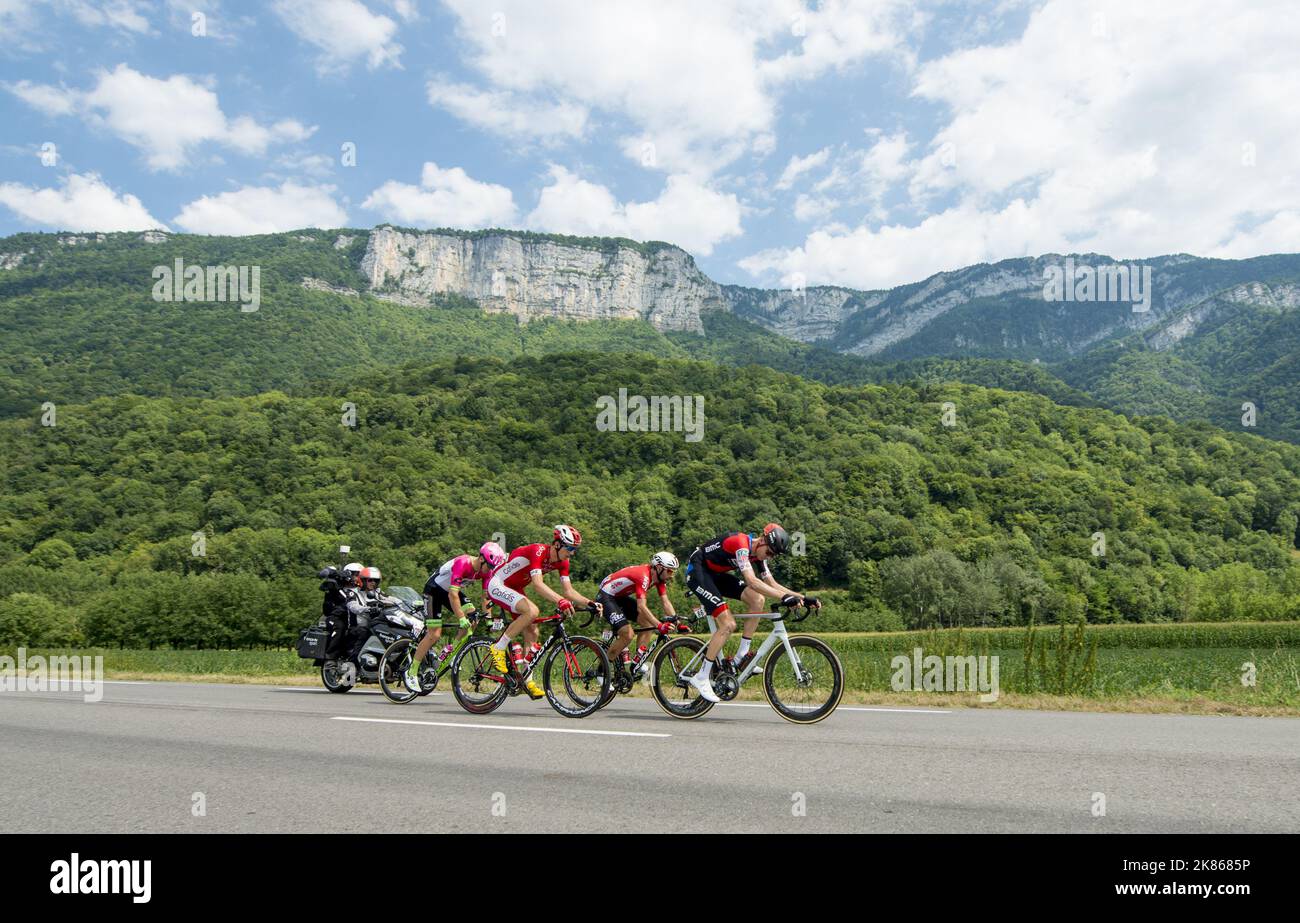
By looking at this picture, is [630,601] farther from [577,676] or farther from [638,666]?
[577,676]

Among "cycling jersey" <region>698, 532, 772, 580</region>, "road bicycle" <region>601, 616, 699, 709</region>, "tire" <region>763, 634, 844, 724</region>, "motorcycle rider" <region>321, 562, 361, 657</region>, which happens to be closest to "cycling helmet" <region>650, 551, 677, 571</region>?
"cycling jersey" <region>698, 532, 772, 580</region>

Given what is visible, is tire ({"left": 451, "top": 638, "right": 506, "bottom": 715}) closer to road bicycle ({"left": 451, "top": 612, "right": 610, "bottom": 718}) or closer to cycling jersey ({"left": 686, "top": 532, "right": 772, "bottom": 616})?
road bicycle ({"left": 451, "top": 612, "right": 610, "bottom": 718})

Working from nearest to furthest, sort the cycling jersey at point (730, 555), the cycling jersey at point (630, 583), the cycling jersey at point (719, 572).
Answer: the cycling jersey at point (730, 555) < the cycling jersey at point (719, 572) < the cycling jersey at point (630, 583)

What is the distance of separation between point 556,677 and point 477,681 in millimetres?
1052

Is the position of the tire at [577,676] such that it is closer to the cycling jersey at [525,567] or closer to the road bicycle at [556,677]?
the road bicycle at [556,677]

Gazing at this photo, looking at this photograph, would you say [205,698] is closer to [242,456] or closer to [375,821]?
[375,821]

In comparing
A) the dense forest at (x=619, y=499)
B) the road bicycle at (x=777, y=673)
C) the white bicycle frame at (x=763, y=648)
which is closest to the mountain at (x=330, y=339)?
the dense forest at (x=619, y=499)

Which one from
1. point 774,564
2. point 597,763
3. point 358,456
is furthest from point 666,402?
point 597,763

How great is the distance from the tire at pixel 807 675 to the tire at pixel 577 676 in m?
1.72

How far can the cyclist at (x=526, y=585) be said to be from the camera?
8.91m

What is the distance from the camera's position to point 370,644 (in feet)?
42.0

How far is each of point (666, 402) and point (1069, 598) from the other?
47.3 metres

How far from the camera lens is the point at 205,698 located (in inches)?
502

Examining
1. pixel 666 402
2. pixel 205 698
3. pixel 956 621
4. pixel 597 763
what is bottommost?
pixel 956 621
